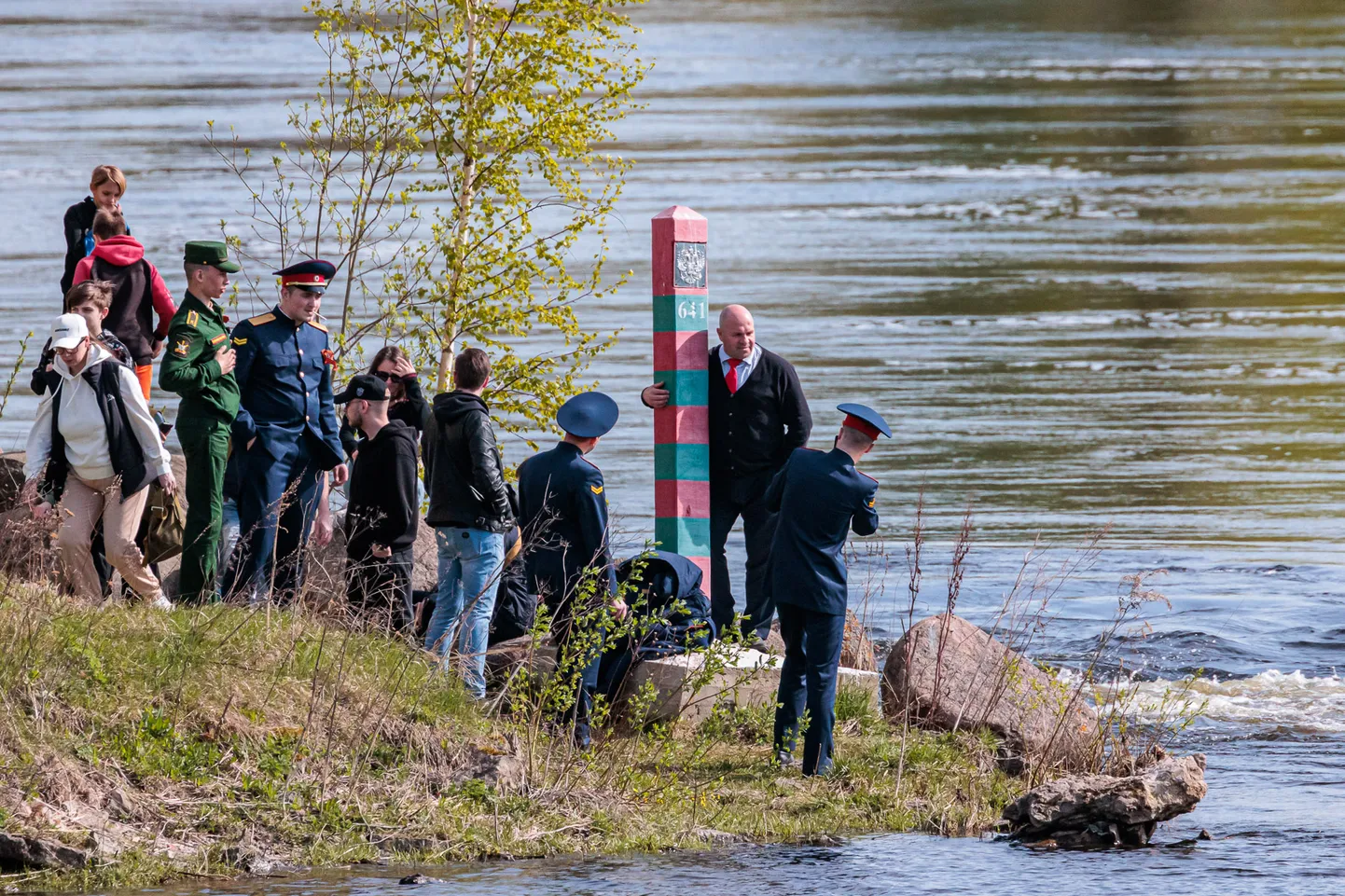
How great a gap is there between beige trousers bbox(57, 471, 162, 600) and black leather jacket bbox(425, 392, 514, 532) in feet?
4.91

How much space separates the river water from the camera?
10102 millimetres

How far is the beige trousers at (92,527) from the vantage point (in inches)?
Answer: 379

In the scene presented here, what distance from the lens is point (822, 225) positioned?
110 feet

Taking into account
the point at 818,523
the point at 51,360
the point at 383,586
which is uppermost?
the point at 51,360

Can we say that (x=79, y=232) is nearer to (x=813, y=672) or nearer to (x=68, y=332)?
(x=68, y=332)

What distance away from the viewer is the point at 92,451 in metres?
9.52

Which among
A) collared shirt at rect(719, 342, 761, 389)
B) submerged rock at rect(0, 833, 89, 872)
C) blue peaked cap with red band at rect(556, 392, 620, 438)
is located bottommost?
submerged rock at rect(0, 833, 89, 872)

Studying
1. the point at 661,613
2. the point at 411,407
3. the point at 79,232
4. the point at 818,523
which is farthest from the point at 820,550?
the point at 79,232

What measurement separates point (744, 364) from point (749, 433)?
0.42 m

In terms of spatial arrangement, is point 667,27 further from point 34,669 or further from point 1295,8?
point 34,669

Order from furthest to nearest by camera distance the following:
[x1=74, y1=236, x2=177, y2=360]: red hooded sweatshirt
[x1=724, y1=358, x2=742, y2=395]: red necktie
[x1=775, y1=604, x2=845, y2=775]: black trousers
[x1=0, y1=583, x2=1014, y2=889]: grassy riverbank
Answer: [x1=724, y1=358, x2=742, y2=395]: red necktie → [x1=74, y1=236, x2=177, y2=360]: red hooded sweatshirt → [x1=775, y1=604, x2=845, y2=775]: black trousers → [x1=0, y1=583, x2=1014, y2=889]: grassy riverbank

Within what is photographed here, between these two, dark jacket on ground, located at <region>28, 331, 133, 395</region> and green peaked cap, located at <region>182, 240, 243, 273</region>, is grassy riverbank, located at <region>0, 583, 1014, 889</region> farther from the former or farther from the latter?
green peaked cap, located at <region>182, 240, 243, 273</region>

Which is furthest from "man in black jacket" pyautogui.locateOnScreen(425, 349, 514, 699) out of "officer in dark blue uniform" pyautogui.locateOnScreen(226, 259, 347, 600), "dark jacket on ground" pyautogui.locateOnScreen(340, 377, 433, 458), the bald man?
the bald man

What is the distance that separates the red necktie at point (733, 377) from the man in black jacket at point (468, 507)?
A: 210cm
